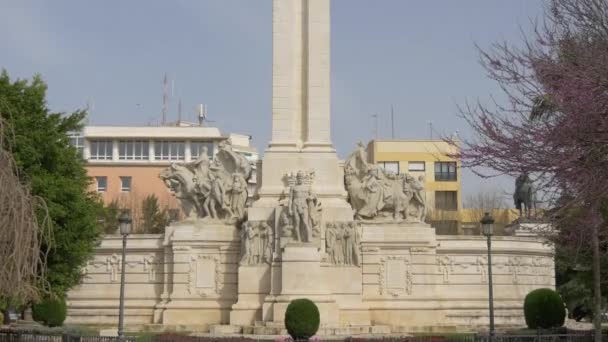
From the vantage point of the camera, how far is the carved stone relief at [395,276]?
3081 centimetres

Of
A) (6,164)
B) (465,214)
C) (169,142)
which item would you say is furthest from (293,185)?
(169,142)

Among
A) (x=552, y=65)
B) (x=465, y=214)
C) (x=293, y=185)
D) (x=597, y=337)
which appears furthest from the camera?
(x=465, y=214)

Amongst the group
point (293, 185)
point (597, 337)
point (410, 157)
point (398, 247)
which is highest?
point (410, 157)

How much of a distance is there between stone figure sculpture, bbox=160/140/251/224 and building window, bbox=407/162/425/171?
4419 centimetres

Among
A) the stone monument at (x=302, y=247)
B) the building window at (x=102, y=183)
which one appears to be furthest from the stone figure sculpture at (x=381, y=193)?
the building window at (x=102, y=183)

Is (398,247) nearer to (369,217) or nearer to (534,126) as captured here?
(369,217)

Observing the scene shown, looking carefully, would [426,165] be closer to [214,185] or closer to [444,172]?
[444,172]

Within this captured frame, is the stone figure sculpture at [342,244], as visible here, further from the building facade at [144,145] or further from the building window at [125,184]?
the building window at [125,184]

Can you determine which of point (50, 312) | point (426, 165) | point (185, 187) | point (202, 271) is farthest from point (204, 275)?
point (426, 165)

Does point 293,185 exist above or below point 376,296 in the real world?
above

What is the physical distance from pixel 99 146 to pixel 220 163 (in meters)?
55.8

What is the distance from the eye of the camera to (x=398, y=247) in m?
31.0

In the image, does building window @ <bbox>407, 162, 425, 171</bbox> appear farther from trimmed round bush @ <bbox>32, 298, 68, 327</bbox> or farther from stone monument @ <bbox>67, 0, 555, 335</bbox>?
trimmed round bush @ <bbox>32, 298, 68, 327</bbox>

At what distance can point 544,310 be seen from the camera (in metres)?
28.4
